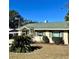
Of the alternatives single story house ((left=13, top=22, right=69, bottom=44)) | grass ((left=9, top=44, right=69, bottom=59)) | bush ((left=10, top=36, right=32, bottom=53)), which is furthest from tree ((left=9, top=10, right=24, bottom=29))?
bush ((left=10, top=36, right=32, bottom=53))

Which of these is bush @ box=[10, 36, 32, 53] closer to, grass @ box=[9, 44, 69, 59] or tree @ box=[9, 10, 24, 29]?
grass @ box=[9, 44, 69, 59]

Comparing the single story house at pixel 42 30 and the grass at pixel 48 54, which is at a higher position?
the single story house at pixel 42 30

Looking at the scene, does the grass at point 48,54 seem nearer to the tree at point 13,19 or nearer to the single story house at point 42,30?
the single story house at point 42,30

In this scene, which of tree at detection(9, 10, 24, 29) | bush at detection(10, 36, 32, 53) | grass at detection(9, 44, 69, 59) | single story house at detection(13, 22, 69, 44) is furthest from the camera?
bush at detection(10, 36, 32, 53)

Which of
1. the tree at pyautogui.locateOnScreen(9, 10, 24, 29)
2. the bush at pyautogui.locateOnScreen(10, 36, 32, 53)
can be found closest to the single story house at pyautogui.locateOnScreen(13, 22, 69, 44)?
the bush at pyautogui.locateOnScreen(10, 36, 32, 53)

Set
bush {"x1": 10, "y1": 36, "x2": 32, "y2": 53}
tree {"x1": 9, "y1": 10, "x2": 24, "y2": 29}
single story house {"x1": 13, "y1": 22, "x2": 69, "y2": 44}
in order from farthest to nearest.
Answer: bush {"x1": 10, "y1": 36, "x2": 32, "y2": 53} → single story house {"x1": 13, "y1": 22, "x2": 69, "y2": 44} → tree {"x1": 9, "y1": 10, "x2": 24, "y2": 29}

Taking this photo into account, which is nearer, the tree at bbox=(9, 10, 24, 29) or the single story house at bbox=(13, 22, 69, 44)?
the tree at bbox=(9, 10, 24, 29)

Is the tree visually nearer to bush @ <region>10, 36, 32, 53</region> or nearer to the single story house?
the single story house

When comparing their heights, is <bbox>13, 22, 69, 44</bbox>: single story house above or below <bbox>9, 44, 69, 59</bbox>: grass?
above

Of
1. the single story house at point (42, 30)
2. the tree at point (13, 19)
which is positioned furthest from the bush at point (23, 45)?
the tree at point (13, 19)

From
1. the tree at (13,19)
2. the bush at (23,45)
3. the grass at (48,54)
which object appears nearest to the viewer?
the tree at (13,19)
